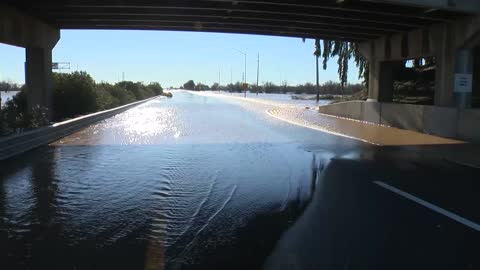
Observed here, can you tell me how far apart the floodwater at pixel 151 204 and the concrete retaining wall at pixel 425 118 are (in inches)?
205

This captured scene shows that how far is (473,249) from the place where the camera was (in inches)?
216

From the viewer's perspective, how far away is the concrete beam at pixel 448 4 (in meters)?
15.9

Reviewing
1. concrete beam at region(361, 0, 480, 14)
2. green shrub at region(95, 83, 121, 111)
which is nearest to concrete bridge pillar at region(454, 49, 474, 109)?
concrete beam at region(361, 0, 480, 14)

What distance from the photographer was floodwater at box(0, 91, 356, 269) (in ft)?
17.1

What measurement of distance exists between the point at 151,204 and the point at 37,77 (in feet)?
53.5

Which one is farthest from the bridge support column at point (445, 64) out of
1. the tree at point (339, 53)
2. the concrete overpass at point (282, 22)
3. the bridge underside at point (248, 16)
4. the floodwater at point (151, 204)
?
the tree at point (339, 53)

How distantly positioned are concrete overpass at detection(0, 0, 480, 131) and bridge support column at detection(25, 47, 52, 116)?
40 mm

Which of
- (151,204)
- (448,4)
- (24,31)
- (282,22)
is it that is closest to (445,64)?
(448,4)

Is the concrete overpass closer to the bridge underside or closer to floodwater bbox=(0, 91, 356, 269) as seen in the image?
the bridge underside

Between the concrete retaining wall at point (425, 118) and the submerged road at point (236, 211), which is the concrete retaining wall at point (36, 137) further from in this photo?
the concrete retaining wall at point (425, 118)

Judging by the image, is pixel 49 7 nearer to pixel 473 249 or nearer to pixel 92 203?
pixel 92 203

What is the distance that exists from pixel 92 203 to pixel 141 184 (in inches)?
62.5

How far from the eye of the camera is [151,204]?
7426mm

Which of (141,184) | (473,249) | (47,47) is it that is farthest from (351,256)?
(47,47)
